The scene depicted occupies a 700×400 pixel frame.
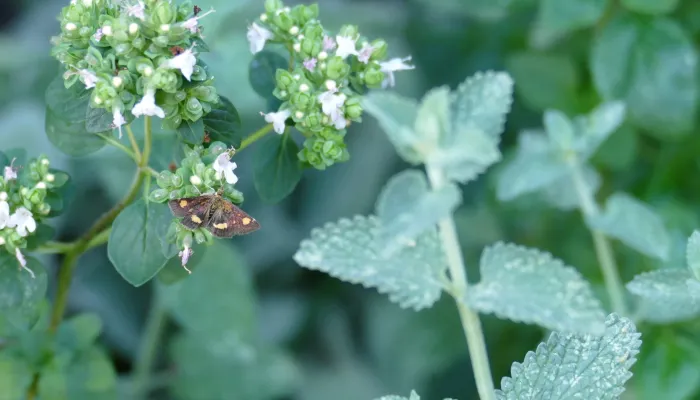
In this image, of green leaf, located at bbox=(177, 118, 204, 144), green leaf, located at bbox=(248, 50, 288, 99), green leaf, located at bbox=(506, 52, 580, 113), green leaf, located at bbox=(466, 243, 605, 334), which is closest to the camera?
green leaf, located at bbox=(466, 243, 605, 334)

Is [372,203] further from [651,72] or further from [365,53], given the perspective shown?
[365,53]

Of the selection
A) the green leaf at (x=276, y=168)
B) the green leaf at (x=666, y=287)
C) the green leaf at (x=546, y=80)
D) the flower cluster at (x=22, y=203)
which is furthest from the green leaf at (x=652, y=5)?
the flower cluster at (x=22, y=203)

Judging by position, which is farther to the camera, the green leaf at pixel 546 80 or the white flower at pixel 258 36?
the green leaf at pixel 546 80

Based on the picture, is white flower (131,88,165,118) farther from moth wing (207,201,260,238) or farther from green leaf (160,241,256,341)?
green leaf (160,241,256,341)

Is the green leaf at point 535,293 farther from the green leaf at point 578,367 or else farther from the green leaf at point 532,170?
the green leaf at point 532,170

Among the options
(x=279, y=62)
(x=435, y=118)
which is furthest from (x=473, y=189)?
(x=435, y=118)

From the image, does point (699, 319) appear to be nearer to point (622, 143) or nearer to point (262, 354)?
point (622, 143)

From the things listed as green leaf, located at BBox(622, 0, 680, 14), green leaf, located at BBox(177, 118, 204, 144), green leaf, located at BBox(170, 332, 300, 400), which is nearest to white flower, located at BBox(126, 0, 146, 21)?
green leaf, located at BBox(177, 118, 204, 144)
